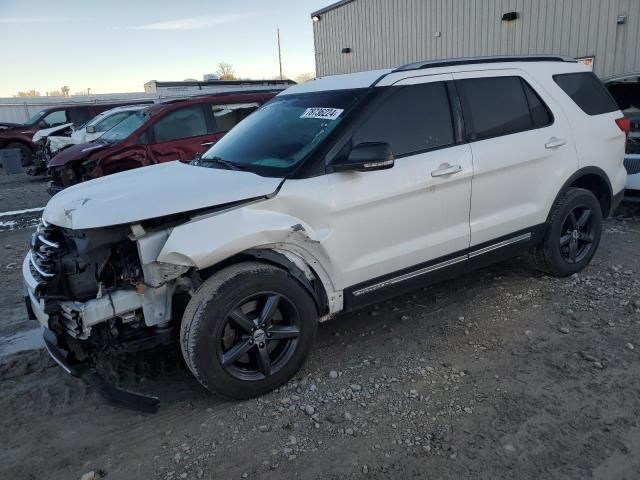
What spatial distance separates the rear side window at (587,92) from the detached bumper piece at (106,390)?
4.04m

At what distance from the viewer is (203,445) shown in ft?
8.89

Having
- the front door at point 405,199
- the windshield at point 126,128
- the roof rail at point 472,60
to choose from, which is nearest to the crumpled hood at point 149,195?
the front door at point 405,199

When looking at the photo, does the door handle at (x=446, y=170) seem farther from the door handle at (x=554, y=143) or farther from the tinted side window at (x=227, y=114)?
the tinted side window at (x=227, y=114)

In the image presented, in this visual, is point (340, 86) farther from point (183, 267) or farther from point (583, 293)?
point (583, 293)

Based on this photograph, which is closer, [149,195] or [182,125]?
[149,195]

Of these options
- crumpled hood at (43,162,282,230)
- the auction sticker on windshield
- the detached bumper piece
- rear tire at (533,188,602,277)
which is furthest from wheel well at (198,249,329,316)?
rear tire at (533,188,602,277)

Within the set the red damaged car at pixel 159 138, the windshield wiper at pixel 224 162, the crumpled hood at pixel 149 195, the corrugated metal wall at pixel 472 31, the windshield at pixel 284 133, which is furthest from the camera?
the corrugated metal wall at pixel 472 31

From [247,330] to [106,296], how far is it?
0.79 metres

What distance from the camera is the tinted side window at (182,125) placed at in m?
8.60

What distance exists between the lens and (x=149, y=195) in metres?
2.89

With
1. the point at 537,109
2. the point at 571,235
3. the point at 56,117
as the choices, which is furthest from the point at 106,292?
the point at 56,117

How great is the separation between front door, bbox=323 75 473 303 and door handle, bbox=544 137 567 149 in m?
0.89

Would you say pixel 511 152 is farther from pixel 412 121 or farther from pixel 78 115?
pixel 78 115

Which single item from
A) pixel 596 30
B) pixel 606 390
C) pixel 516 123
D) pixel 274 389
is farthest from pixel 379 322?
pixel 596 30
